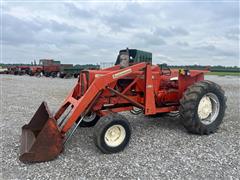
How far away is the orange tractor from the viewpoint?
15.6ft

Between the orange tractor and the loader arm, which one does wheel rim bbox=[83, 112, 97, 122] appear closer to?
the orange tractor

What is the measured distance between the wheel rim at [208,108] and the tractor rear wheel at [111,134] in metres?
2.11

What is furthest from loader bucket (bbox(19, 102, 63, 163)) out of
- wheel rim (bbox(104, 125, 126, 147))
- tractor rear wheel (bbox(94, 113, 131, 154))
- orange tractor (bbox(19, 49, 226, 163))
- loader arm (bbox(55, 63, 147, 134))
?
wheel rim (bbox(104, 125, 126, 147))

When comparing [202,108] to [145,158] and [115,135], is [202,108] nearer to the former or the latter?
[145,158]

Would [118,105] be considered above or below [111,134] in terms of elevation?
above

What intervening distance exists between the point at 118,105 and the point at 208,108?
7.24ft

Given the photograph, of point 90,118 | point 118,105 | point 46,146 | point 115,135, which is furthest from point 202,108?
point 46,146

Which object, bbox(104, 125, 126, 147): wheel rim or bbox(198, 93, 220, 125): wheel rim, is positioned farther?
bbox(198, 93, 220, 125): wheel rim

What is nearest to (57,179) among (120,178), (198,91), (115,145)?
(120,178)

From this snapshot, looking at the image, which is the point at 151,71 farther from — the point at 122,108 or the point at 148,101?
the point at 122,108

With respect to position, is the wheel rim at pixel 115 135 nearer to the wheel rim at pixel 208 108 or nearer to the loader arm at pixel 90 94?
the loader arm at pixel 90 94

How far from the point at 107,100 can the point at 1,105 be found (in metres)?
6.29

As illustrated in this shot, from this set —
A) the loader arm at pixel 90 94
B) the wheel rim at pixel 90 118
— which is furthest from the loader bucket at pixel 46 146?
the wheel rim at pixel 90 118

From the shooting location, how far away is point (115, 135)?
517 cm
